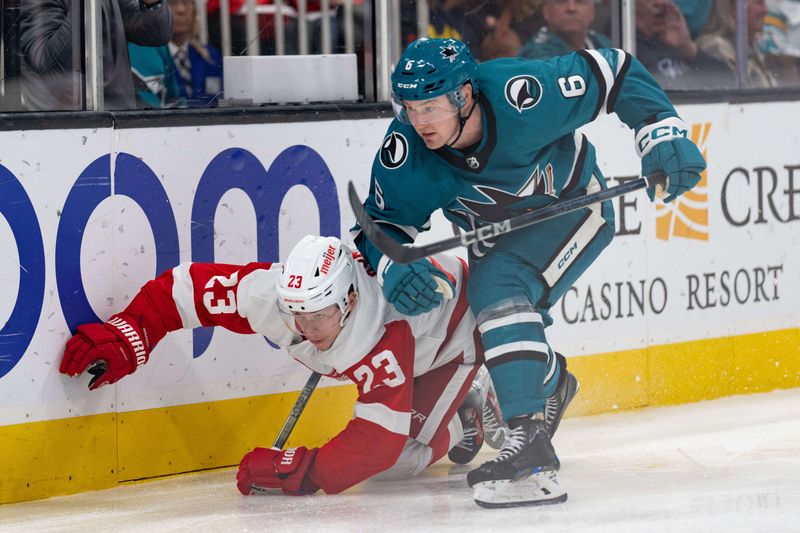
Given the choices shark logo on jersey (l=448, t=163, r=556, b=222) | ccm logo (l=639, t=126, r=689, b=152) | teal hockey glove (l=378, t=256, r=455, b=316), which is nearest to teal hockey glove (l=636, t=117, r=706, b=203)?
ccm logo (l=639, t=126, r=689, b=152)

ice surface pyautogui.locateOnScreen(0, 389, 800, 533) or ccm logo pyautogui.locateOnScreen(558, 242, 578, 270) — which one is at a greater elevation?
ccm logo pyautogui.locateOnScreen(558, 242, 578, 270)

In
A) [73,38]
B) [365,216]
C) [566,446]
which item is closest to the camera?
[365,216]

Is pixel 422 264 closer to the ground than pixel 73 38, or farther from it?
closer to the ground

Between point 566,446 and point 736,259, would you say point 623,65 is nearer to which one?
point 566,446

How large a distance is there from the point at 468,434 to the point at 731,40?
1966 mm

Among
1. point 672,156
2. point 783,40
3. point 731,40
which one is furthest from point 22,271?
point 783,40

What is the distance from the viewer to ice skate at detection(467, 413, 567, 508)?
3.58 metres

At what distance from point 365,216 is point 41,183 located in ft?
2.65

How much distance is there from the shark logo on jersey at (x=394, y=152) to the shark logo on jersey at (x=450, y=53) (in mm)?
246

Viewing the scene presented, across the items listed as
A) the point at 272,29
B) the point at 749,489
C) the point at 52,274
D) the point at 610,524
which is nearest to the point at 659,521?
the point at 610,524

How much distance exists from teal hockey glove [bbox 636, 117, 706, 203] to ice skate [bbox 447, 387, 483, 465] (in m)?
0.80

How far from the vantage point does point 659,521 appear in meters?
3.41

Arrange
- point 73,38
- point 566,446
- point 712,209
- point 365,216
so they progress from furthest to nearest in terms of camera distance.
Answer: point 712,209 → point 566,446 → point 73,38 → point 365,216

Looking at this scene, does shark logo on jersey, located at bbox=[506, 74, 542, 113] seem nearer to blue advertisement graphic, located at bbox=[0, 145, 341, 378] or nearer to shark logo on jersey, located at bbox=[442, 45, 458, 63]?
shark logo on jersey, located at bbox=[442, 45, 458, 63]
